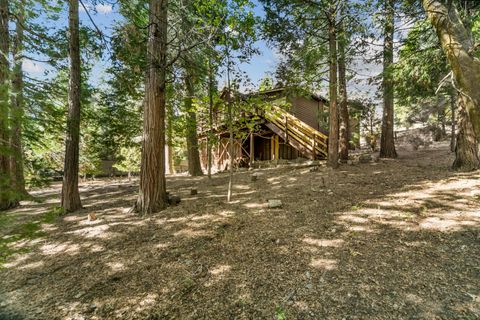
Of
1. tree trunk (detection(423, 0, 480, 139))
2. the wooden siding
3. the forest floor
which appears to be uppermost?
the wooden siding

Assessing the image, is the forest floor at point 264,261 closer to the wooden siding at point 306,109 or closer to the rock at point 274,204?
the rock at point 274,204

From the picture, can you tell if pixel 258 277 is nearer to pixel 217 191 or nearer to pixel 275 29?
pixel 217 191

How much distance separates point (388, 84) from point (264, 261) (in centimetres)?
953

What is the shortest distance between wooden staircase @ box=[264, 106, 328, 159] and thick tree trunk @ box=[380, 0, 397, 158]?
9.35 feet

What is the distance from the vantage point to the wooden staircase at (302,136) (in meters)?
10.8

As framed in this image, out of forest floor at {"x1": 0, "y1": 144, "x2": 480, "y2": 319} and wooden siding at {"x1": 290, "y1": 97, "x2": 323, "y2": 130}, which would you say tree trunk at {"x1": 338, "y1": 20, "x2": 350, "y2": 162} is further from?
forest floor at {"x1": 0, "y1": 144, "x2": 480, "y2": 319}

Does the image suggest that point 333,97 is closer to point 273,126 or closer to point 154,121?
point 273,126

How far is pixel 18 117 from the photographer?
2426 millimetres

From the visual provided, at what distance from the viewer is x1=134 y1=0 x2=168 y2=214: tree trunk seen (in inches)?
207

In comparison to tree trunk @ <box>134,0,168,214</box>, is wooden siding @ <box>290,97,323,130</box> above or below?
above

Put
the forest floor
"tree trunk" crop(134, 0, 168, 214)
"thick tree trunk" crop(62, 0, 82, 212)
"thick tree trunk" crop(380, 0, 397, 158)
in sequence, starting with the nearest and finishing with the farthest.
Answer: the forest floor < "tree trunk" crop(134, 0, 168, 214) < "thick tree trunk" crop(62, 0, 82, 212) < "thick tree trunk" crop(380, 0, 397, 158)

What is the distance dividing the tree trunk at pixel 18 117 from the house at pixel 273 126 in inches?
157

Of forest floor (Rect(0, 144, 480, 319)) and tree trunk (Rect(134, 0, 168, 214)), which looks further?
tree trunk (Rect(134, 0, 168, 214))

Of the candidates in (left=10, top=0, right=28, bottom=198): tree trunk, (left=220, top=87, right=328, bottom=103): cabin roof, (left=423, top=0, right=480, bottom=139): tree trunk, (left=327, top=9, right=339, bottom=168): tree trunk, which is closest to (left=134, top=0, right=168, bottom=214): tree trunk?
(left=220, top=87, right=328, bottom=103): cabin roof
